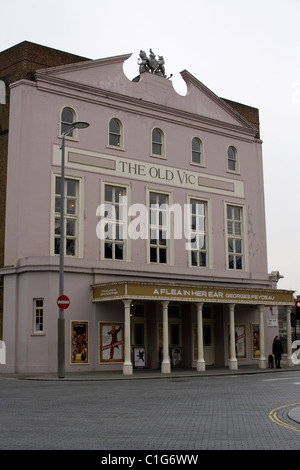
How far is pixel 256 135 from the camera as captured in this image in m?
40.3

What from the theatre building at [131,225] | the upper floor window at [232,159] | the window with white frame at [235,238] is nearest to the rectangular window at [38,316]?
the theatre building at [131,225]

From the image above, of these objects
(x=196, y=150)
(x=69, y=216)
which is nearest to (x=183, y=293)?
(x=69, y=216)

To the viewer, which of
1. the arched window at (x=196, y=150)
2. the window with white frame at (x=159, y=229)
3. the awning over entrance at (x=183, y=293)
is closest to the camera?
the awning over entrance at (x=183, y=293)

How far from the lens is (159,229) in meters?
33.5

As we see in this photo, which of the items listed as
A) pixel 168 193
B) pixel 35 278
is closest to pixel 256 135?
pixel 168 193

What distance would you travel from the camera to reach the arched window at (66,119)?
3061 centimetres

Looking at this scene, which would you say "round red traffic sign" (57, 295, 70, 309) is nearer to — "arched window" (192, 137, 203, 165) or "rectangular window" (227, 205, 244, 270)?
"rectangular window" (227, 205, 244, 270)

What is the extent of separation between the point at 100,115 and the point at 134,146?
8.10 feet

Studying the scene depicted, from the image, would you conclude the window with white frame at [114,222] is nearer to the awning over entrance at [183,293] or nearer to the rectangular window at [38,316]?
the awning over entrance at [183,293]

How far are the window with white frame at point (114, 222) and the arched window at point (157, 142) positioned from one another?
352cm

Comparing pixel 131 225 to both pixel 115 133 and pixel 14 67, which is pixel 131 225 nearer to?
pixel 115 133

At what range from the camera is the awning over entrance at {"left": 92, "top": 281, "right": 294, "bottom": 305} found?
91.1 feet

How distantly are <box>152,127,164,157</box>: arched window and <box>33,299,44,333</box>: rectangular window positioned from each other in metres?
10.9
